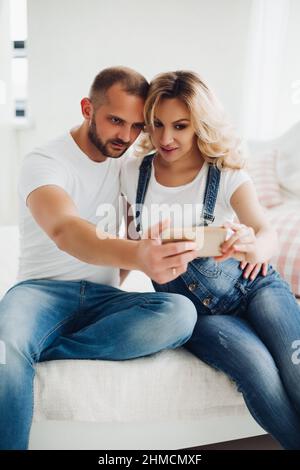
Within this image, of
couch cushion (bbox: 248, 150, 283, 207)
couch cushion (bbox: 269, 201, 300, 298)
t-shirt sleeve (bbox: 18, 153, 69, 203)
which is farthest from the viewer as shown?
couch cushion (bbox: 248, 150, 283, 207)

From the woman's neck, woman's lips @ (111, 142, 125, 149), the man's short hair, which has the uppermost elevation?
the man's short hair

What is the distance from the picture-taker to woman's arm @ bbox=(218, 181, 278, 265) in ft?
2.90

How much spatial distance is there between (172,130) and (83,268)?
0.34 metres

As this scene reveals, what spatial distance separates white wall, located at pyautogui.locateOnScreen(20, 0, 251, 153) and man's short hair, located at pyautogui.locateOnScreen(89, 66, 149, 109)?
177 cm

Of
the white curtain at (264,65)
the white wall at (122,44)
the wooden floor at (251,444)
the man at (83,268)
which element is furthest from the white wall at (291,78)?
the wooden floor at (251,444)

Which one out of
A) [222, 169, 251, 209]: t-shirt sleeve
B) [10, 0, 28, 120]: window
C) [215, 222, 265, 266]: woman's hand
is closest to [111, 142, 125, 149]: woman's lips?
[222, 169, 251, 209]: t-shirt sleeve

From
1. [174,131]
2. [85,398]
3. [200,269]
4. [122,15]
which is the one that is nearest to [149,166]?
[174,131]

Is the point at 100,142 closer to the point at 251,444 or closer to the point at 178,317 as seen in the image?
the point at 178,317

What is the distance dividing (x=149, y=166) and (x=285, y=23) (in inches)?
66.4

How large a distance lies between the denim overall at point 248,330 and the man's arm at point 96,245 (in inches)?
8.3

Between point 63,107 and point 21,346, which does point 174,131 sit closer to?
point 21,346

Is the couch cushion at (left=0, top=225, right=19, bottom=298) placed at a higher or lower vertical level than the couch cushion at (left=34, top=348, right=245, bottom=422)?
lower

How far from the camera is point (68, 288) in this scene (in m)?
1.04

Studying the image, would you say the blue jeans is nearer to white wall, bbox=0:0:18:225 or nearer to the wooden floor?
the wooden floor
